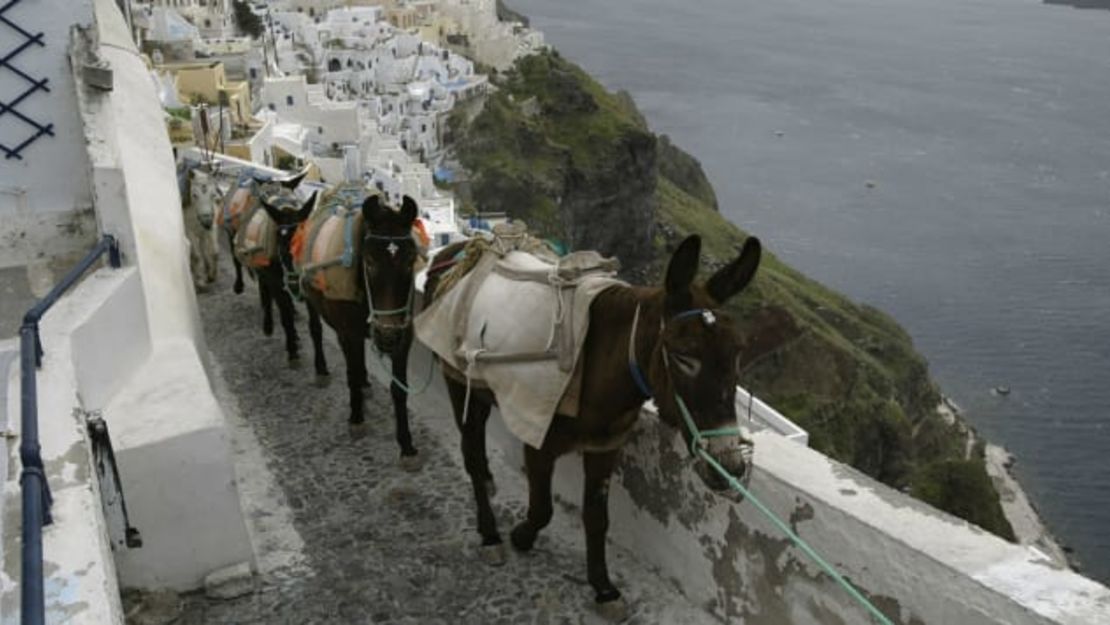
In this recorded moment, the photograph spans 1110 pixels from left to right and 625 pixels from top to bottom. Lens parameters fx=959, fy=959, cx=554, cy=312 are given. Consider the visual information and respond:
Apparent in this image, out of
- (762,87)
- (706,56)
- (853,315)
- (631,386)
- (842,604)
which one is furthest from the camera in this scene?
(706,56)

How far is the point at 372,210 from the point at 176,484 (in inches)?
84.3

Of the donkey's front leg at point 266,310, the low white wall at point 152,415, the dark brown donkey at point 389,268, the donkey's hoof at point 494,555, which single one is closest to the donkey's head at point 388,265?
the dark brown donkey at point 389,268

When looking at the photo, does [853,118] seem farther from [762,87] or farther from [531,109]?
[531,109]

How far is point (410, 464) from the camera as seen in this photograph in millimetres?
7438

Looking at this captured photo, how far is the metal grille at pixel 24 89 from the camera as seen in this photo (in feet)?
23.5

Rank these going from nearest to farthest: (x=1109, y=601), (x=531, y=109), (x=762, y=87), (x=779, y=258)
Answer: (x=1109, y=601) < (x=779, y=258) < (x=531, y=109) < (x=762, y=87)

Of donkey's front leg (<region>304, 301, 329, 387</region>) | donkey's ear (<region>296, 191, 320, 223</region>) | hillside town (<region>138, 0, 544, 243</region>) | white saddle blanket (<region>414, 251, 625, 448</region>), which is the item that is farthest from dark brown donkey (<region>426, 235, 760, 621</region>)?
hillside town (<region>138, 0, 544, 243</region>)

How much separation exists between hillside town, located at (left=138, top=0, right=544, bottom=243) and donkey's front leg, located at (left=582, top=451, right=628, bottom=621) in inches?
482

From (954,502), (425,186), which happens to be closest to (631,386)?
(954,502)

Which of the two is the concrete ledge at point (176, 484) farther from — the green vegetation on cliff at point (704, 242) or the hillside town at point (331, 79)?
the green vegetation on cliff at point (704, 242)

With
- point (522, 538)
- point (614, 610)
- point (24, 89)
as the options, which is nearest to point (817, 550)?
point (614, 610)

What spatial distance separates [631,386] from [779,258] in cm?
6522

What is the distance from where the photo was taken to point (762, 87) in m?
115

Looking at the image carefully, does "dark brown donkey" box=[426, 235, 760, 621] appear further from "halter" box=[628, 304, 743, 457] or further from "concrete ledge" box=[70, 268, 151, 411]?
"concrete ledge" box=[70, 268, 151, 411]
